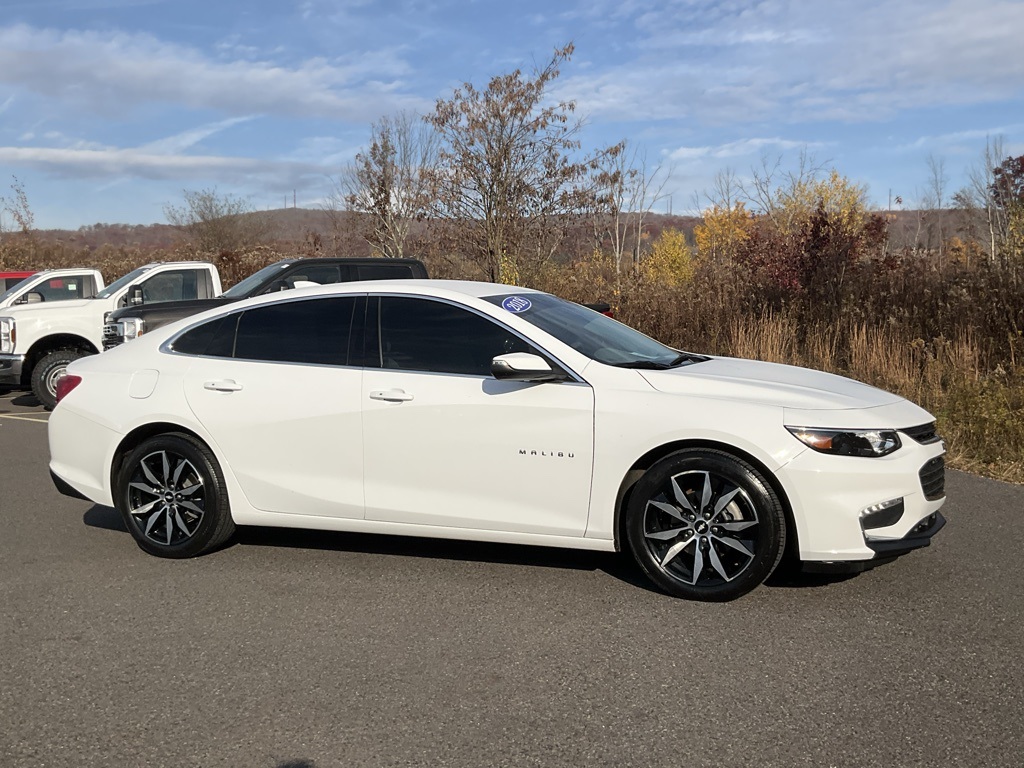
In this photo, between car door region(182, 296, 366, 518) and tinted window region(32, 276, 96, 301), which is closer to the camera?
car door region(182, 296, 366, 518)

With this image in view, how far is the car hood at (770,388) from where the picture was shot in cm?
491

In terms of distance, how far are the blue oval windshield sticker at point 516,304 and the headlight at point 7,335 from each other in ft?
32.7

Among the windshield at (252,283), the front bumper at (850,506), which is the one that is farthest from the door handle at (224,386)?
the windshield at (252,283)

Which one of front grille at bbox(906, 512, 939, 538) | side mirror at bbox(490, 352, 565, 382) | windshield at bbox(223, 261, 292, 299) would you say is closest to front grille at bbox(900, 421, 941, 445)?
front grille at bbox(906, 512, 939, 538)

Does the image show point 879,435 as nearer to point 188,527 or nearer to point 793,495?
point 793,495

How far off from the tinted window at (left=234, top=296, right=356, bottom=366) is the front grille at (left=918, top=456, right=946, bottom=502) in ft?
10.2

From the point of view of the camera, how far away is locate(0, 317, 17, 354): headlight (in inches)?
520

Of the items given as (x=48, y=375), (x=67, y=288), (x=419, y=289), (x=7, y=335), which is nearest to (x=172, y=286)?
(x=67, y=288)

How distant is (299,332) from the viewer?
19.0 feet

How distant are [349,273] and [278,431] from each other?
8.39 m

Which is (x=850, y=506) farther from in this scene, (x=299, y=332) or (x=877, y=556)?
(x=299, y=332)

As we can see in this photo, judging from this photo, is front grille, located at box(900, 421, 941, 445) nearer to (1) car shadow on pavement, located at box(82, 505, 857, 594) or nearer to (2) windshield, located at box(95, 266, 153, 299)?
(1) car shadow on pavement, located at box(82, 505, 857, 594)

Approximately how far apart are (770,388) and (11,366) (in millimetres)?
11528

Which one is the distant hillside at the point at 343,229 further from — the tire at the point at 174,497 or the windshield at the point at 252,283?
the tire at the point at 174,497
